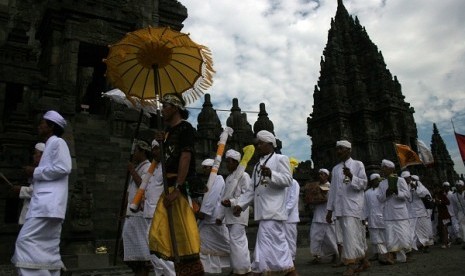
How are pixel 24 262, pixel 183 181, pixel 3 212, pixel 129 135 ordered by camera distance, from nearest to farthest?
pixel 24 262, pixel 183 181, pixel 3 212, pixel 129 135

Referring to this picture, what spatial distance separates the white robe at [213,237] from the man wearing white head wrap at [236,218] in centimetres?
29

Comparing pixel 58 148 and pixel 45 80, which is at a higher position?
pixel 45 80

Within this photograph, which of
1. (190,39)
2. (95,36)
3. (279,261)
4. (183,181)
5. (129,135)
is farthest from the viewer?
(95,36)

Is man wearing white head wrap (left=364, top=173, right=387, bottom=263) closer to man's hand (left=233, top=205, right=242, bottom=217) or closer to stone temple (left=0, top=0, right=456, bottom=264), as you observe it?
man's hand (left=233, top=205, right=242, bottom=217)

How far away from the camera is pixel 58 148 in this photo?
4.17 metres

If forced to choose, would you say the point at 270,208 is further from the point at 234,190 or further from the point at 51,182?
the point at 51,182

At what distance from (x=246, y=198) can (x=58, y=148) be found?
2.85 metres

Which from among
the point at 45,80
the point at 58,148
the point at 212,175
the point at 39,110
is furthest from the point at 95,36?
the point at 58,148

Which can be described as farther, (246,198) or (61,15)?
(61,15)

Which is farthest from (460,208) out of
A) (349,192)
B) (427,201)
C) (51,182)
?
(51,182)

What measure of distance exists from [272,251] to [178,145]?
2179 millimetres

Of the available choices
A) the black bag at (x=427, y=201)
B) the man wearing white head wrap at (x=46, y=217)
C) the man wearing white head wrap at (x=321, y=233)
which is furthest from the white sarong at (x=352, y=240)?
the black bag at (x=427, y=201)

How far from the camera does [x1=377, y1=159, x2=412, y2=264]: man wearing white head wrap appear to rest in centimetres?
857

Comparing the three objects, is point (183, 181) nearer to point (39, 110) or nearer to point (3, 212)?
point (3, 212)
